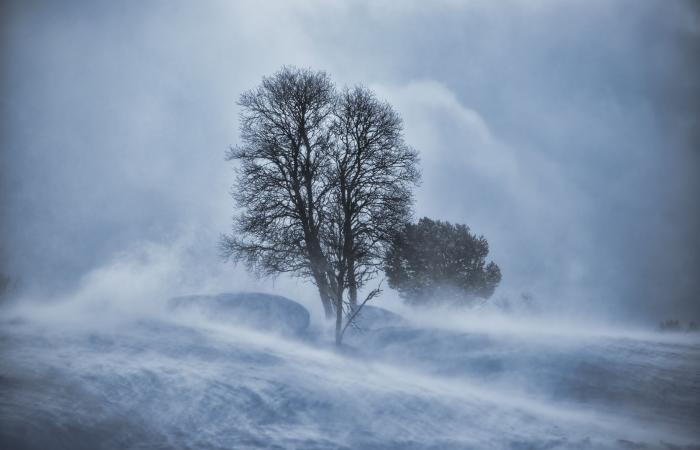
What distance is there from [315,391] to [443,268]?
1840 centimetres

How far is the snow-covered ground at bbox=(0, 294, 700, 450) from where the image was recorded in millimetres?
5395

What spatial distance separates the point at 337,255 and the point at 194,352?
5252 mm

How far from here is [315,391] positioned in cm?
717

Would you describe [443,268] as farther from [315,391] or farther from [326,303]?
[315,391]

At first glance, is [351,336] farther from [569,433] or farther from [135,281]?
[569,433]

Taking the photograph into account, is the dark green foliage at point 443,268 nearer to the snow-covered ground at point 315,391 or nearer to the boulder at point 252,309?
the boulder at point 252,309

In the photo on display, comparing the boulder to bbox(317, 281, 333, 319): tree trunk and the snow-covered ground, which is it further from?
the snow-covered ground

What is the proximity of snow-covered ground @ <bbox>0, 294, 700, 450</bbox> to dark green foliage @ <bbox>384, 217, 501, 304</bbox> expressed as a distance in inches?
489

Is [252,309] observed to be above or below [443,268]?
below

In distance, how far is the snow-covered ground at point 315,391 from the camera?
17.7 feet

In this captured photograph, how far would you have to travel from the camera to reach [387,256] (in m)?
17.0

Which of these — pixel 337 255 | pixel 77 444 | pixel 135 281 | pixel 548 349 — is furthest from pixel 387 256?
pixel 77 444

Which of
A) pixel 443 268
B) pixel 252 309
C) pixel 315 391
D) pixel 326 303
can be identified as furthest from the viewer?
pixel 443 268

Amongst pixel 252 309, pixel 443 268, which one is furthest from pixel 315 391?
pixel 443 268
